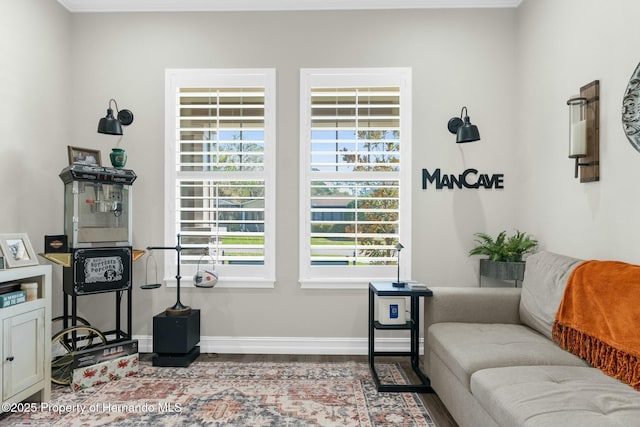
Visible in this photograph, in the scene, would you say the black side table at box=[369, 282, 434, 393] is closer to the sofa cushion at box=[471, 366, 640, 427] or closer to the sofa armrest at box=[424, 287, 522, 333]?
the sofa armrest at box=[424, 287, 522, 333]

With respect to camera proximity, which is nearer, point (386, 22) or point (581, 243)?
point (581, 243)

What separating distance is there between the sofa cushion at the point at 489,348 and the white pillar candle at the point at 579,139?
1.21 meters

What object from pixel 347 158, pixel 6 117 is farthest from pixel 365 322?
pixel 6 117

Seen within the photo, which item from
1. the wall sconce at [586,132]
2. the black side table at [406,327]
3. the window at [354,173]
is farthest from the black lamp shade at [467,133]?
the black side table at [406,327]

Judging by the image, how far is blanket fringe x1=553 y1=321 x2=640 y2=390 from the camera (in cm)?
179

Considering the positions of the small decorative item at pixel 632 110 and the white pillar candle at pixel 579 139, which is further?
the white pillar candle at pixel 579 139

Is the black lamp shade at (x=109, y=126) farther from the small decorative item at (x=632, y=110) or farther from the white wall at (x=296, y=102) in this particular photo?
the small decorative item at (x=632, y=110)

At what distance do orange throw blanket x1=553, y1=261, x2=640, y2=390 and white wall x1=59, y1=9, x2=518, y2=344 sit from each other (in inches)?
56.9

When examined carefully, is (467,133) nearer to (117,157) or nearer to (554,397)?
(554,397)

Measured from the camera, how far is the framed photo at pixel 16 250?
2576 mm

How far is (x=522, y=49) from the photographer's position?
3576 millimetres

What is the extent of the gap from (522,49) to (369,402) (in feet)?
10.6

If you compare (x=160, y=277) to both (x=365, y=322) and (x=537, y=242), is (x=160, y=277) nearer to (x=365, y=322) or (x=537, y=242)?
(x=365, y=322)

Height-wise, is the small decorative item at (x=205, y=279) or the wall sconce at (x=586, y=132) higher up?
the wall sconce at (x=586, y=132)
